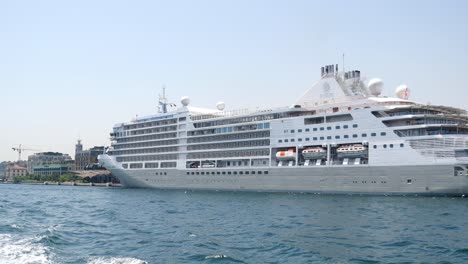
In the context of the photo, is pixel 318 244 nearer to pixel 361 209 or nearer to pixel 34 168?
pixel 361 209

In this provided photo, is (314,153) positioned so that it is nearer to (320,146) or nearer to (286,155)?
(320,146)

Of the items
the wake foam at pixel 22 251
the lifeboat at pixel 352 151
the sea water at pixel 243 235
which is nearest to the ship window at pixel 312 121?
the lifeboat at pixel 352 151

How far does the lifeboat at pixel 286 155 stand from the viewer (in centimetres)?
5588

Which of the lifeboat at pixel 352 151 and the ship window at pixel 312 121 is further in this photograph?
the ship window at pixel 312 121

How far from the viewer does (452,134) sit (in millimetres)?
46500

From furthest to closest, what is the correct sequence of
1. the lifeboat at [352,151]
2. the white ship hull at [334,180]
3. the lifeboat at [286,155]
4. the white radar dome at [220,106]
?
the white radar dome at [220,106]
the lifeboat at [286,155]
the lifeboat at [352,151]
the white ship hull at [334,180]

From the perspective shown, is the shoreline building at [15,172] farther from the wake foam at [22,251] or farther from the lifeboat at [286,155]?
the wake foam at [22,251]

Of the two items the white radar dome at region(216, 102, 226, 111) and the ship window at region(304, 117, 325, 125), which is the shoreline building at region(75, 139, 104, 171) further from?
the ship window at region(304, 117, 325, 125)

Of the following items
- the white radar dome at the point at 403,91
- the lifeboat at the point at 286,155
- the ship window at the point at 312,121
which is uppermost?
the white radar dome at the point at 403,91

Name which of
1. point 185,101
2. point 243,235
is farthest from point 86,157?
point 243,235

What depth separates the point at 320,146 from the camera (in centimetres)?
5416

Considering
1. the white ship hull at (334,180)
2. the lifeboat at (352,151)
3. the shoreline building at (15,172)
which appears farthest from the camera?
the shoreline building at (15,172)

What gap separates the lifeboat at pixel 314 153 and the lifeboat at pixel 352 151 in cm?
188

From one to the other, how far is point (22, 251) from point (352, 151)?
3627 centimetres
